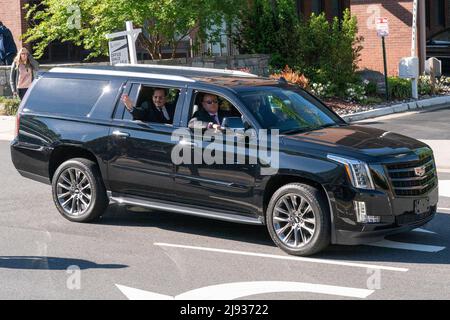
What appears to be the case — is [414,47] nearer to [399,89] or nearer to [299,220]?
[399,89]

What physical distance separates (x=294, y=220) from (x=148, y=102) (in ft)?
7.74

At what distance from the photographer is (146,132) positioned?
920 cm

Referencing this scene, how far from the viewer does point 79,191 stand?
9.81 metres

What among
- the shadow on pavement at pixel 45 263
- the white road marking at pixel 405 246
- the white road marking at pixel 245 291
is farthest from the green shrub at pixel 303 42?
the white road marking at pixel 245 291

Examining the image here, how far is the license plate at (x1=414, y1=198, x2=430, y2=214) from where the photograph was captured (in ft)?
27.0

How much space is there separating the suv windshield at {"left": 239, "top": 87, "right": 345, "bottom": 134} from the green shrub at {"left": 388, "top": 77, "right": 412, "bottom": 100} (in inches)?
546

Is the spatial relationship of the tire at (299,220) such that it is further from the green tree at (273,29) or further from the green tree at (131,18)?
the green tree at (273,29)

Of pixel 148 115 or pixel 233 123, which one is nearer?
pixel 233 123

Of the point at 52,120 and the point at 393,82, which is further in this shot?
the point at 393,82

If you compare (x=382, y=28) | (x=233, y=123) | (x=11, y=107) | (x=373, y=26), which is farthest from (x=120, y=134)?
(x=373, y=26)
